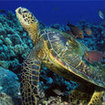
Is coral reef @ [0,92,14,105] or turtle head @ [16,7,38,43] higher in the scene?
turtle head @ [16,7,38,43]

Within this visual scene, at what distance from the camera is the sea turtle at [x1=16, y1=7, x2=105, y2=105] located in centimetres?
A: 227

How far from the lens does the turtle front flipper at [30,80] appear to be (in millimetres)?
2156

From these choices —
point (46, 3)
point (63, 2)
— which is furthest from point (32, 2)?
point (63, 2)

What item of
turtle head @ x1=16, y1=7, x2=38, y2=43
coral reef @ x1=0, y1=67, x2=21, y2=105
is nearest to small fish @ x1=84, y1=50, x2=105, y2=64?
turtle head @ x1=16, y1=7, x2=38, y2=43

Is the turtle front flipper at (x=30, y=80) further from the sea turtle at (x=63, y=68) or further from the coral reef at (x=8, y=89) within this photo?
the coral reef at (x=8, y=89)

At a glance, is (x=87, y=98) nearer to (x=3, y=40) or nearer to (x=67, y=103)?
(x=67, y=103)

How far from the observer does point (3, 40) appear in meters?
4.45

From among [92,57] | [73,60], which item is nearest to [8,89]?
[73,60]

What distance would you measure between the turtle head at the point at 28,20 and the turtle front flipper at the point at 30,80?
0.94 m

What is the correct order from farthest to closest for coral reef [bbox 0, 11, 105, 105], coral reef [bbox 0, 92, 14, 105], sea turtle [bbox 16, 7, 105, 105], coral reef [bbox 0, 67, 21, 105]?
coral reef [bbox 0, 11, 105, 105], sea turtle [bbox 16, 7, 105, 105], coral reef [bbox 0, 67, 21, 105], coral reef [bbox 0, 92, 14, 105]

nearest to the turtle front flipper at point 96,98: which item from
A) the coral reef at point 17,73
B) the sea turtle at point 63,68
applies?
the sea turtle at point 63,68

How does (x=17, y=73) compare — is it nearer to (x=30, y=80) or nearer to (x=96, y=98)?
(x=30, y=80)

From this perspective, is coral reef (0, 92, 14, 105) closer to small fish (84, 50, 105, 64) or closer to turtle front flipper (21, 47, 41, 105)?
turtle front flipper (21, 47, 41, 105)

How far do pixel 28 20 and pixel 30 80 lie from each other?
66.8 inches
